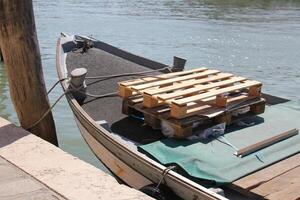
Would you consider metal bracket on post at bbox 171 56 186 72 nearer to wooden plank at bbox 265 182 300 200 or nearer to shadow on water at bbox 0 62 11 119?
shadow on water at bbox 0 62 11 119

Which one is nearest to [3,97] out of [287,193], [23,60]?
[23,60]

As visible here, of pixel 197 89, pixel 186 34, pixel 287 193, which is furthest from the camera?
pixel 186 34

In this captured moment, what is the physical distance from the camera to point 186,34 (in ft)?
68.4

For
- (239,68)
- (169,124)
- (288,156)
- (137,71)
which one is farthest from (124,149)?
(239,68)

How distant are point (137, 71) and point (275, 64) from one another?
8.52 meters

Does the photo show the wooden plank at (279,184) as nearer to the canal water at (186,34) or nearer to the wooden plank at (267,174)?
the wooden plank at (267,174)

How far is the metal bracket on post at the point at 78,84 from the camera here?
7.14m

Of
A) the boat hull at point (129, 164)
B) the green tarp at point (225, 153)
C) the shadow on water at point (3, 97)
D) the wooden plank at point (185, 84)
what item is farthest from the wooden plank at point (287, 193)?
the shadow on water at point (3, 97)

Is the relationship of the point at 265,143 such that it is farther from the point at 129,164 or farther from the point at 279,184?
the point at 129,164

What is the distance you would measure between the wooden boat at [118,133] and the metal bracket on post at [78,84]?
11cm

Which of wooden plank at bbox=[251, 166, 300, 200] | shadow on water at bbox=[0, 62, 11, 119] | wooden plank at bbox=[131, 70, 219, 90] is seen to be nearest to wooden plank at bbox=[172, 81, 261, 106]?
wooden plank at bbox=[131, 70, 219, 90]

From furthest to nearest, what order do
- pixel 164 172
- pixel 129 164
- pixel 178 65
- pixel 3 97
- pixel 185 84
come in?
pixel 3 97
pixel 178 65
pixel 185 84
pixel 129 164
pixel 164 172

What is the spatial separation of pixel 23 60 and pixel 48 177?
6.16ft

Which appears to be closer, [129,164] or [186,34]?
[129,164]
